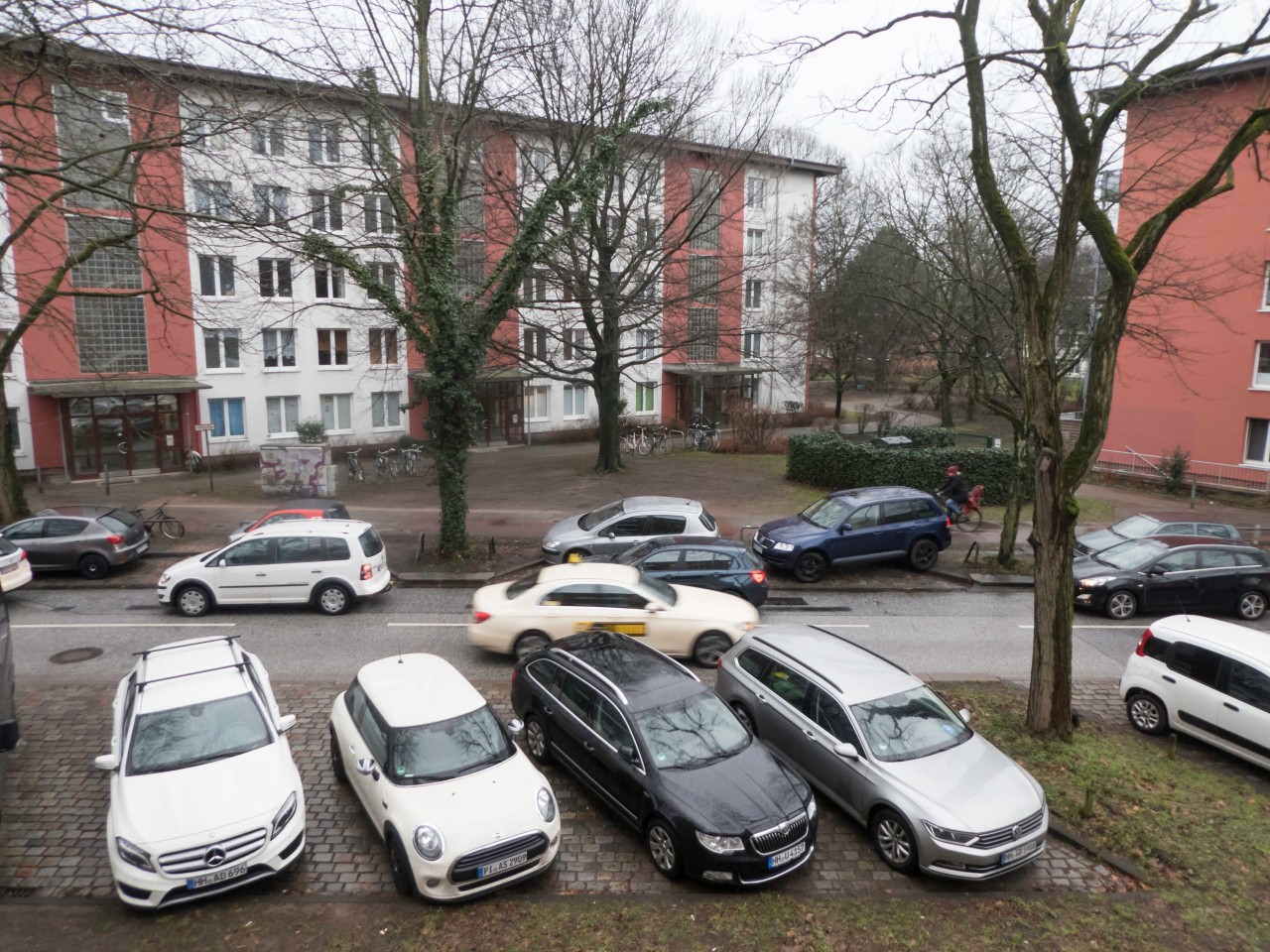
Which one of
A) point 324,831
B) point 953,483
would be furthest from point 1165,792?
point 953,483

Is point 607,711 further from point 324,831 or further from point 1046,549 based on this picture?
point 1046,549

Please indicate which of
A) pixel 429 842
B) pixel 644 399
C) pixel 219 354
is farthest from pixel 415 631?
pixel 644 399

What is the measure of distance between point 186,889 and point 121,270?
88.4ft

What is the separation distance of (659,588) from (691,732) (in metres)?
5.22

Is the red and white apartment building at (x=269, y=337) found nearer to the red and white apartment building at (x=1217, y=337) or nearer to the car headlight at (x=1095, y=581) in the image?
the red and white apartment building at (x=1217, y=337)

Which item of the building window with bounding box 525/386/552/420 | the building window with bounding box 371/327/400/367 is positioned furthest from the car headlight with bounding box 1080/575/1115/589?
the building window with bounding box 525/386/552/420

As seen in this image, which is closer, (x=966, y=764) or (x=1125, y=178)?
(x=966, y=764)

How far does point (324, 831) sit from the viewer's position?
27.8 ft

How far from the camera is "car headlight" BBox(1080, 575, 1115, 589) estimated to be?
1620 cm

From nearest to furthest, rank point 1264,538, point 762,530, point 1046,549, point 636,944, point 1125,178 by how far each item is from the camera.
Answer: point 636,944
point 1046,549
point 762,530
point 1264,538
point 1125,178

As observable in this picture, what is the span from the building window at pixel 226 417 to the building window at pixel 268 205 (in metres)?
9.83

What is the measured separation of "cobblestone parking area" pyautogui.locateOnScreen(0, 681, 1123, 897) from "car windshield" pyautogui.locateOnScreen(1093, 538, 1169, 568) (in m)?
9.60

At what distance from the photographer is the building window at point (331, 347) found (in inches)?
1396

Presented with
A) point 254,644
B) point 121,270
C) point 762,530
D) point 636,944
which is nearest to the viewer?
point 636,944
